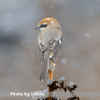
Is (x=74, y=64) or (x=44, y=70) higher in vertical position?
(x=74, y=64)

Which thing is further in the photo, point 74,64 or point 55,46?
point 74,64

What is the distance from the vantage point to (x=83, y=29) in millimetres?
1645

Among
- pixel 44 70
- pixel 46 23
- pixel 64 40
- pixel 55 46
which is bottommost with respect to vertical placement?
pixel 44 70

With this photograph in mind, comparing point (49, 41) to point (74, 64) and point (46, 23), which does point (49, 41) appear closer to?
point (46, 23)

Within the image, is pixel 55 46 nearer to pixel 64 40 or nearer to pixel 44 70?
pixel 44 70

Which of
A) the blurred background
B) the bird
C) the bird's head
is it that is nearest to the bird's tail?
the bird

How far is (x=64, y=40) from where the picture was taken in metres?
1.51

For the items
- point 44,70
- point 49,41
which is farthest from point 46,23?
point 44,70

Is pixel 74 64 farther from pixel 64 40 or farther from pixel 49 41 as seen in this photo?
pixel 49 41

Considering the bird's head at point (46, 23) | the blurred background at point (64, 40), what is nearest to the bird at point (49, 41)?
the bird's head at point (46, 23)

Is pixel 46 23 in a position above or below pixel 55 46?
above

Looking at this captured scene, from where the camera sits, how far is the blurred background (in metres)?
1.51

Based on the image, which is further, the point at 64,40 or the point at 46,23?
the point at 64,40

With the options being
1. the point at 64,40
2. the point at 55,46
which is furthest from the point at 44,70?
the point at 64,40
